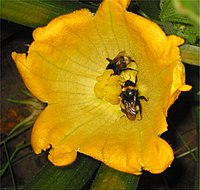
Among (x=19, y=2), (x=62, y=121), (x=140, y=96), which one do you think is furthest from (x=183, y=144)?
(x=19, y=2)

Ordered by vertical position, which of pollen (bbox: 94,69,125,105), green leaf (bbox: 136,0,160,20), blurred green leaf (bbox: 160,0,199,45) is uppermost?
blurred green leaf (bbox: 160,0,199,45)

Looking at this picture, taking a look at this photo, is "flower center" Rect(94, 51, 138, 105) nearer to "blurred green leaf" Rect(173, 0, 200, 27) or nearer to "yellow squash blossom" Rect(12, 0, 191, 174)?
"yellow squash blossom" Rect(12, 0, 191, 174)

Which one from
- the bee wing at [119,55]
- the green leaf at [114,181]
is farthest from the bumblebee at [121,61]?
the green leaf at [114,181]

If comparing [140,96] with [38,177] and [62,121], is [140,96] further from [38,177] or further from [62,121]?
[38,177]

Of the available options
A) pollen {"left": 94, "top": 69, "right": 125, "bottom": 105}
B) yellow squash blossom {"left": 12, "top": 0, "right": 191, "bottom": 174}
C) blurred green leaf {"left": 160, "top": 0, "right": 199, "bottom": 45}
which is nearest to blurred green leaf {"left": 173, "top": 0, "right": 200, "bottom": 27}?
yellow squash blossom {"left": 12, "top": 0, "right": 191, "bottom": 174}

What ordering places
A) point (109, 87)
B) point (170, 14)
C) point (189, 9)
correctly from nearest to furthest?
1. point (189, 9)
2. point (170, 14)
3. point (109, 87)

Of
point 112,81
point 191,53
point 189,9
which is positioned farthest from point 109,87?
point 189,9

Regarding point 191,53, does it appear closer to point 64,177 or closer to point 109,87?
point 109,87
